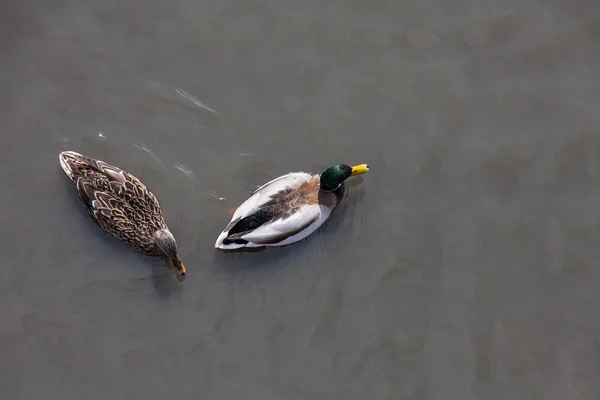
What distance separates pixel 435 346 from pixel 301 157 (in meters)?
2.44

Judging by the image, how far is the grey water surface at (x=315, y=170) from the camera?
20.6 feet

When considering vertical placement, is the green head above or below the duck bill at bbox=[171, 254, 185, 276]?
above

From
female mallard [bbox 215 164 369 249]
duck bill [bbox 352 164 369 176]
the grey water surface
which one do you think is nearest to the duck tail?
the grey water surface

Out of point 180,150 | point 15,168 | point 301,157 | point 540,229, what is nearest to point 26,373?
point 15,168

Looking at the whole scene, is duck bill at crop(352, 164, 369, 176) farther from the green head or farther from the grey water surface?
the grey water surface

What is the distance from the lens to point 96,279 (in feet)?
21.4

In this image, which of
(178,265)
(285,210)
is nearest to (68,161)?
(178,265)

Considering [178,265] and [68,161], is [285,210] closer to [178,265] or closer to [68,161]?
[178,265]

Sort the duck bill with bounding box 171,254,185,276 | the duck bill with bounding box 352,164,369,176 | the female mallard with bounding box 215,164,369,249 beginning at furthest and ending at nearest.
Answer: the duck bill with bounding box 352,164,369,176 < the duck bill with bounding box 171,254,185,276 < the female mallard with bounding box 215,164,369,249

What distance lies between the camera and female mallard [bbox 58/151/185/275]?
6.30m

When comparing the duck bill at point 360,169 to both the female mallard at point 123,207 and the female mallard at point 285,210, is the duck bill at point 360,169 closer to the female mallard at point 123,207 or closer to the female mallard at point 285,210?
the female mallard at point 285,210

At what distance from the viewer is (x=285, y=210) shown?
6277mm

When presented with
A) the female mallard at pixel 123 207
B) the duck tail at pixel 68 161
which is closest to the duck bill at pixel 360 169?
the female mallard at pixel 123 207

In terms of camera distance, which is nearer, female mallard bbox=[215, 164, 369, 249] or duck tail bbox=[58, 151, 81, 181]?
female mallard bbox=[215, 164, 369, 249]
